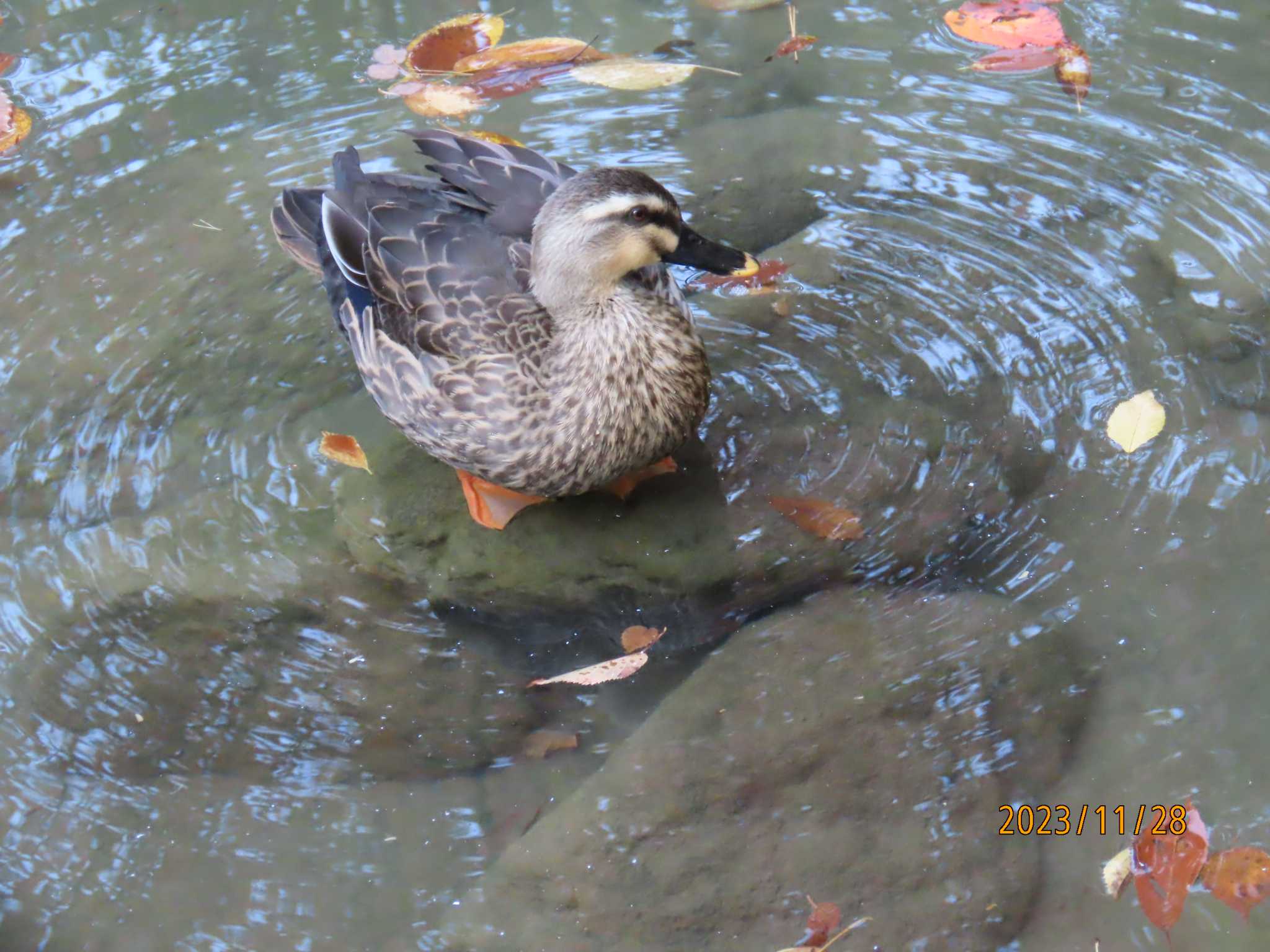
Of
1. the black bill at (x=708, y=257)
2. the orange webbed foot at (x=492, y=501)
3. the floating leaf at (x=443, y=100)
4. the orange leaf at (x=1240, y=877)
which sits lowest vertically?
the orange webbed foot at (x=492, y=501)

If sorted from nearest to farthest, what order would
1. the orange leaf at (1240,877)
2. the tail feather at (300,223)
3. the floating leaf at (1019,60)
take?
the orange leaf at (1240,877) < the tail feather at (300,223) < the floating leaf at (1019,60)

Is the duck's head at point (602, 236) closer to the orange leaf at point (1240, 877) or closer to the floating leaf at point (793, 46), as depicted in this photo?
the orange leaf at point (1240, 877)

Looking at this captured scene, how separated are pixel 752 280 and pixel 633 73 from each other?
5.06 ft

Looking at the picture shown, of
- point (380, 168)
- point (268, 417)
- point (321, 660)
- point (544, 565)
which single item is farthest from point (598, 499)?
point (380, 168)

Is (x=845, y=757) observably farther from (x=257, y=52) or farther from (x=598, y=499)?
(x=257, y=52)

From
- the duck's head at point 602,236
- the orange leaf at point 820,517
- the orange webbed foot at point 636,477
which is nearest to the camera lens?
the duck's head at point 602,236

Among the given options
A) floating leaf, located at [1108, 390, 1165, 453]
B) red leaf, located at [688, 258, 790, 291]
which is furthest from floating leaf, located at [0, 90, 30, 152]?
floating leaf, located at [1108, 390, 1165, 453]

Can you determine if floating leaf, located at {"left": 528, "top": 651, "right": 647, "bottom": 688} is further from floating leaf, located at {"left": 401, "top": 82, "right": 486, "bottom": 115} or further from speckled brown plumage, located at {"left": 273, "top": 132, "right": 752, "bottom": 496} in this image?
floating leaf, located at {"left": 401, "top": 82, "right": 486, "bottom": 115}

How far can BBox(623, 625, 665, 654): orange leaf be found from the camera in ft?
10.4

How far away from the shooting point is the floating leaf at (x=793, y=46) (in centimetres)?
528

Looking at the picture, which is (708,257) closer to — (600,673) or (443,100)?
(600,673)

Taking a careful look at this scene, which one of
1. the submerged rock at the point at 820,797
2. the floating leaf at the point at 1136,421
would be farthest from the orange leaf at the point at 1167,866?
the floating leaf at the point at 1136,421

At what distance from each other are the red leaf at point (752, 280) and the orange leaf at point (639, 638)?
1.48 meters

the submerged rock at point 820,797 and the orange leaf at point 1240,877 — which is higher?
the orange leaf at point 1240,877
